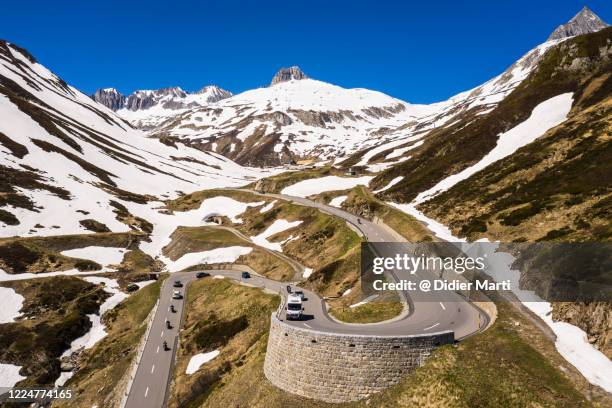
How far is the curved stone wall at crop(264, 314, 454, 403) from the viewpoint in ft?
87.2

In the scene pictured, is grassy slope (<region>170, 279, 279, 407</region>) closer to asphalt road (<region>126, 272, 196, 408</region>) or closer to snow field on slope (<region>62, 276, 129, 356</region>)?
asphalt road (<region>126, 272, 196, 408</region>)

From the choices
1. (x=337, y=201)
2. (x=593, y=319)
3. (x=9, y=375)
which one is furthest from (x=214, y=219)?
(x=593, y=319)

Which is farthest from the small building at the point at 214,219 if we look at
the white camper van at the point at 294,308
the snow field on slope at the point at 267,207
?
the white camper van at the point at 294,308

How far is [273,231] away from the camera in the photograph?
88.1m

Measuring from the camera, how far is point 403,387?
85.4 ft

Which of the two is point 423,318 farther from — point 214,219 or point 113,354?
point 214,219

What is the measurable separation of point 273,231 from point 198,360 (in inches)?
Result: 1814

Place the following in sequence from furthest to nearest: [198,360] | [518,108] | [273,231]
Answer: [273,231] < [518,108] < [198,360]

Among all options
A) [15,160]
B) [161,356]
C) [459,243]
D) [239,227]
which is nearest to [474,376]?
[459,243]

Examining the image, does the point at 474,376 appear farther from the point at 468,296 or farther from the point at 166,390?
the point at 166,390

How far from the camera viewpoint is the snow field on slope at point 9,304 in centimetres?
5731

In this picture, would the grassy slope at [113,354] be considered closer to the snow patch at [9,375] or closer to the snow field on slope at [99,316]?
the snow field on slope at [99,316]

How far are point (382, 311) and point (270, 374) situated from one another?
1150 cm

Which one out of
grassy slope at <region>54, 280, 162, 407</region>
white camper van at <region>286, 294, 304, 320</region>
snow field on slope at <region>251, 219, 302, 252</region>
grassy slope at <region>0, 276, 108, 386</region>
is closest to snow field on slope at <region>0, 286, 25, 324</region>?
grassy slope at <region>0, 276, 108, 386</region>
